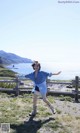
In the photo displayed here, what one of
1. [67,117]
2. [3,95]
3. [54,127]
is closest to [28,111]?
[67,117]

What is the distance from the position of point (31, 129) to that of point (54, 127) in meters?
0.77

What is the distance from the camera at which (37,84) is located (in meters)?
12.3

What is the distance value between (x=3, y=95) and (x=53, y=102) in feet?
11.4

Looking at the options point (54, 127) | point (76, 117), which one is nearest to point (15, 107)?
point (76, 117)

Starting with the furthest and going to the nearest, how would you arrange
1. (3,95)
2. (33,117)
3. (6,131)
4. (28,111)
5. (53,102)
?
(3,95) → (53,102) → (28,111) → (33,117) → (6,131)

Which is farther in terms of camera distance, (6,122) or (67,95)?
(67,95)

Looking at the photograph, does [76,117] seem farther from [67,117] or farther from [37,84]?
[37,84]

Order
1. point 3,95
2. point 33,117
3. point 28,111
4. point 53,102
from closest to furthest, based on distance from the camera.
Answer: point 33,117, point 28,111, point 53,102, point 3,95

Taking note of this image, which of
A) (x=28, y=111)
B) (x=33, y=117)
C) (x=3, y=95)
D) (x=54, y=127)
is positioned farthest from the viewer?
(x=3, y=95)

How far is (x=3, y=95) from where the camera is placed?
1869 centimetres

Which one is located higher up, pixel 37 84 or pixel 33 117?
pixel 37 84

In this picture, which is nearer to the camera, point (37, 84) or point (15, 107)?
point (37, 84)

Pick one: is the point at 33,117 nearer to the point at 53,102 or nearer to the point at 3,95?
the point at 53,102

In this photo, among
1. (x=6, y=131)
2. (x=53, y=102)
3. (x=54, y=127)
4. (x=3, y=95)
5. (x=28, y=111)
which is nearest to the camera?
(x=6, y=131)
